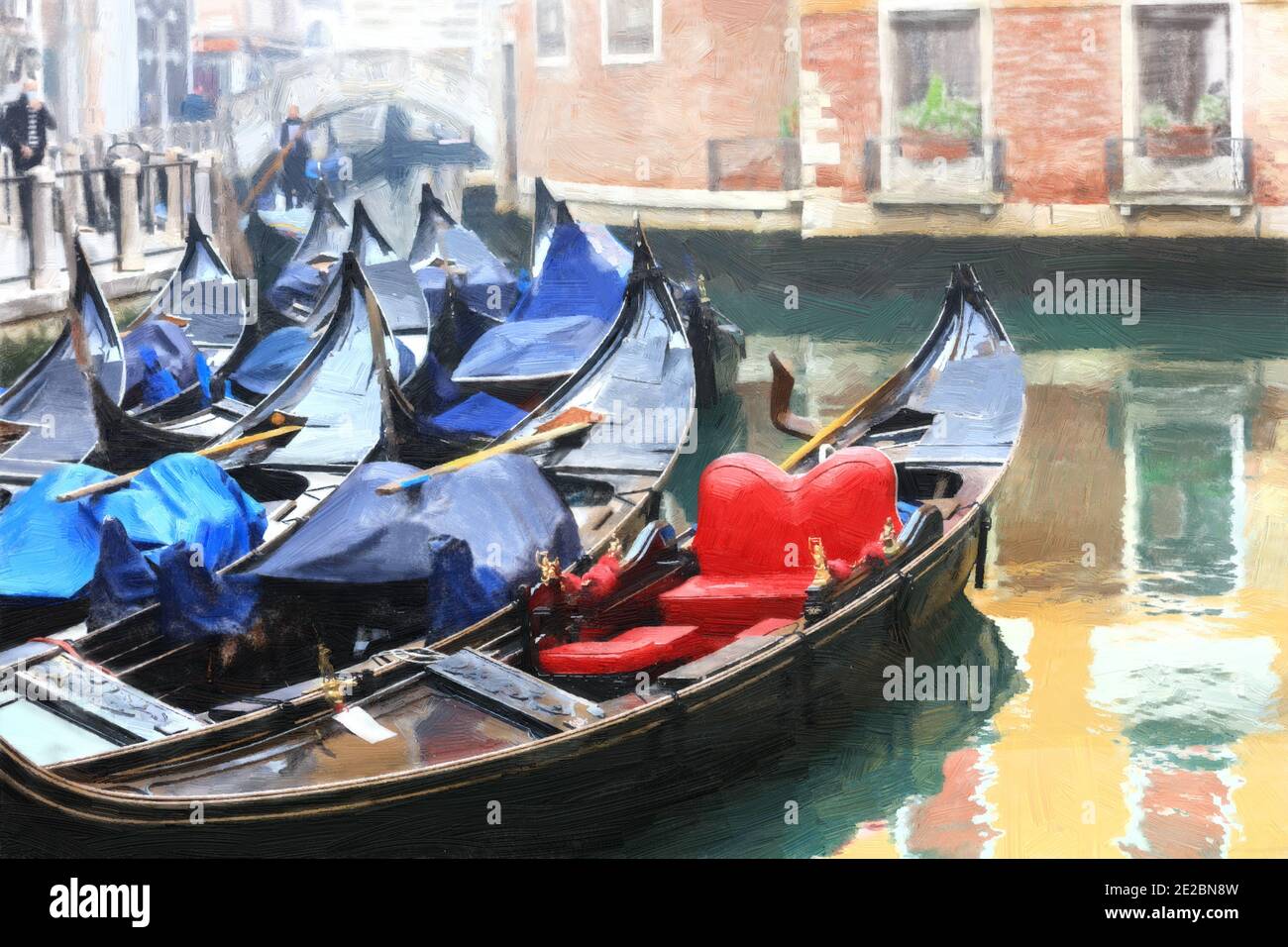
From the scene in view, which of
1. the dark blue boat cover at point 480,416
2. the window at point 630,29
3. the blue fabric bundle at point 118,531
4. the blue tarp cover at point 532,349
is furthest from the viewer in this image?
the blue tarp cover at point 532,349

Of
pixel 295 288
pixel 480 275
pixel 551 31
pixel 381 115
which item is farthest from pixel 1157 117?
pixel 295 288

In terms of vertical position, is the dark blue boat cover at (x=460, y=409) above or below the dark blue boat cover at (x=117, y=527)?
above

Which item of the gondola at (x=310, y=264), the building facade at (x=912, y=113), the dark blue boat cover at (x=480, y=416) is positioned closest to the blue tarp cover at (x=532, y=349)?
the dark blue boat cover at (x=480, y=416)

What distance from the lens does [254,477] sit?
133 inches

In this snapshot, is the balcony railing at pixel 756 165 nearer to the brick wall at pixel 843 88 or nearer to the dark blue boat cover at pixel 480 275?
the brick wall at pixel 843 88

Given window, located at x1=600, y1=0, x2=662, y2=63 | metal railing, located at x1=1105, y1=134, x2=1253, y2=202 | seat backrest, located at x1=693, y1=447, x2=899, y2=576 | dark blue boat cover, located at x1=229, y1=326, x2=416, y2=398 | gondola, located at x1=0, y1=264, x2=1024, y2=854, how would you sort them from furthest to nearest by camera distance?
1. dark blue boat cover, located at x1=229, y1=326, x2=416, y2=398
2. window, located at x1=600, y1=0, x2=662, y2=63
3. metal railing, located at x1=1105, y1=134, x2=1253, y2=202
4. seat backrest, located at x1=693, y1=447, x2=899, y2=576
5. gondola, located at x1=0, y1=264, x2=1024, y2=854

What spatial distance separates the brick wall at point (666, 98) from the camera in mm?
3701

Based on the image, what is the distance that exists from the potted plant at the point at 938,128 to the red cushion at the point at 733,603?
127cm

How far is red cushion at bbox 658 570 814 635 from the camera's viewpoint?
8.84ft

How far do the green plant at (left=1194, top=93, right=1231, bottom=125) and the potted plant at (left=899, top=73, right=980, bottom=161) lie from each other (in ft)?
1.82

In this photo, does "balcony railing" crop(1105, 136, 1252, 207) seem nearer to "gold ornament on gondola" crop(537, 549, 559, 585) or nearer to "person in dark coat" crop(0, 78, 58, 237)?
"gold ornament on gondola" crop(537, 549, 559, 585)

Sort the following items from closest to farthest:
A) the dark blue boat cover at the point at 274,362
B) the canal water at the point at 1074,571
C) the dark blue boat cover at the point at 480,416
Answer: the canal water at the point at 1074,571 → the dark blue boat cover at the point at 480,416 → the dark blue boat cover at the point at 274,362

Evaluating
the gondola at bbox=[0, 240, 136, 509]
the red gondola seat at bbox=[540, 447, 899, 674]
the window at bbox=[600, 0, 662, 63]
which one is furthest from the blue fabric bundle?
the window at bbox=[600, 0, 662, 63]
